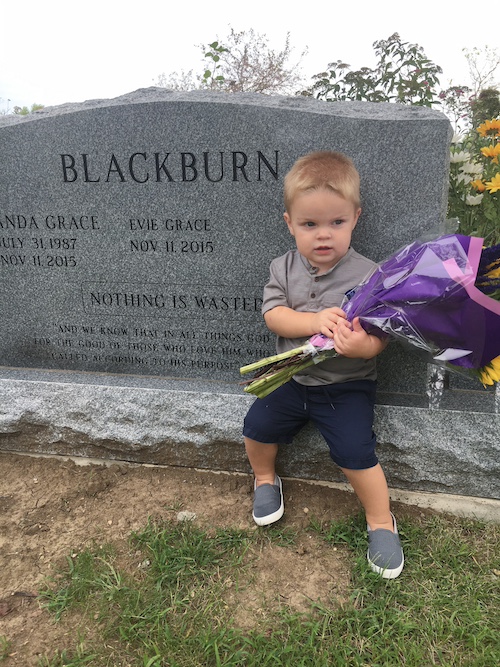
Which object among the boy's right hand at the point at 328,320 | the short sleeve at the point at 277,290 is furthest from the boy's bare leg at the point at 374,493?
the short sleeve at the point at 277,290

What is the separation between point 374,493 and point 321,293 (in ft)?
2.52

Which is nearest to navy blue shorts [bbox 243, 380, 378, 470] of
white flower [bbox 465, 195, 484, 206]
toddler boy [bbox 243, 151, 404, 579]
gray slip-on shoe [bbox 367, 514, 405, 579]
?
toddler boy [bbox 243, 151, 404, 579]

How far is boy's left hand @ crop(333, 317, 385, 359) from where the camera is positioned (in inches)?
62.8

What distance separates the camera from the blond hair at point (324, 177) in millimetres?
1670

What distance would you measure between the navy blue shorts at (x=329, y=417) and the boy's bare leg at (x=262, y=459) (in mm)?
49

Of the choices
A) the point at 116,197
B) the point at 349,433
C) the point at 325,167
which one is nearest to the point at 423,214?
the point at 325,167

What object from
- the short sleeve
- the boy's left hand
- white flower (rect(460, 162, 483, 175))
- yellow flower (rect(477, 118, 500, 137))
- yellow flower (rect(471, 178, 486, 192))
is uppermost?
yellow flower (rect(477, 118, 500, 137))

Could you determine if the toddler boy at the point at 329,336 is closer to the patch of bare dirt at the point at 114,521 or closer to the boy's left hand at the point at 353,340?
the boy's left hand at the point at 353,340

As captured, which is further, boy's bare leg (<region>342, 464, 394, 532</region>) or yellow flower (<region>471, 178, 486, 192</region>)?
yellow flower (<region>471, 178, 486, 192</region>)

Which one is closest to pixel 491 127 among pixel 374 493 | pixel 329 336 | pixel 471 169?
pixel 471 169

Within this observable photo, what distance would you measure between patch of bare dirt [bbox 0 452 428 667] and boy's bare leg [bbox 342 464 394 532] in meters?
0.19

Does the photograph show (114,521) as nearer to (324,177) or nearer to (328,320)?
(328,320)

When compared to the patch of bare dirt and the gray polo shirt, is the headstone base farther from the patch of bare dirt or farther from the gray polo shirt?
the gray polo shirt

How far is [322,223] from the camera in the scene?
1713 millimetres
